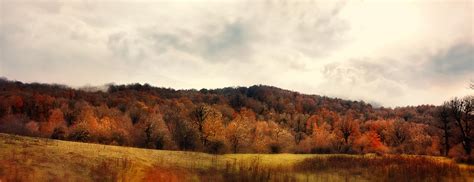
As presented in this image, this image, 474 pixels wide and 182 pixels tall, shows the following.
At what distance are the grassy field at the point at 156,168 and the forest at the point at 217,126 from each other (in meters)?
10.9

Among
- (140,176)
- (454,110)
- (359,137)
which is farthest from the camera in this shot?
(359,137)

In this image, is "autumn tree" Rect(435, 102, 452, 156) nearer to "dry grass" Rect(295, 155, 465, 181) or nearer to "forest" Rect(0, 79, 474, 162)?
"forest" Rect(0, 79, 474, 162)

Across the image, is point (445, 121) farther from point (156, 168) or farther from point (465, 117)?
point (156, 168)

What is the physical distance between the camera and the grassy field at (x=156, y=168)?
26.4m

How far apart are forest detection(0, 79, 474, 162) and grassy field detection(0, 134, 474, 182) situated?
10.9 m

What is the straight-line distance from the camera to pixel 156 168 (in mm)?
31797

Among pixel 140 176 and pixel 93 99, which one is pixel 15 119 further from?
pixel 140 176

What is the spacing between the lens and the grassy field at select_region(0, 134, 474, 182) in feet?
86.7

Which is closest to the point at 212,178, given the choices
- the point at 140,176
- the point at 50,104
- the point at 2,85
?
the point at 140,176

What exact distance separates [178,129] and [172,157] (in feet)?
219

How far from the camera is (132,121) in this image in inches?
5226

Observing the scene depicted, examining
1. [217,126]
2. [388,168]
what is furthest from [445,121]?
[217,126]

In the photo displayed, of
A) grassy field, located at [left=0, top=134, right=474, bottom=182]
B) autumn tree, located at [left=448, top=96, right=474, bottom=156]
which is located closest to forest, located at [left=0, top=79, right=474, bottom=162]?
autumn tree, located at [left=448, top=96, right=474, bottom=156]

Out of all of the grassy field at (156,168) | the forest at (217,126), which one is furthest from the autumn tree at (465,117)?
the grassy field at (156,168)
